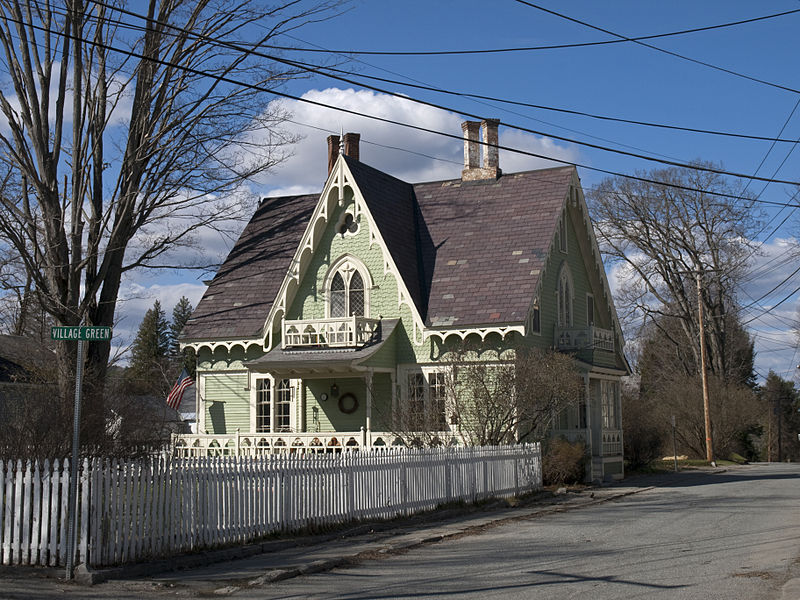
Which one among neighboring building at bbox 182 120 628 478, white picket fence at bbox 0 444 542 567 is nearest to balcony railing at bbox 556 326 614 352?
neighboring building at bbox 182 120 628 478

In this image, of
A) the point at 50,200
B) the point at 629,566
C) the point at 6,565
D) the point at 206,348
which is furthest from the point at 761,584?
the point at 206,348

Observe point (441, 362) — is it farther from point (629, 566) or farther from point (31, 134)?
point (629, 566)

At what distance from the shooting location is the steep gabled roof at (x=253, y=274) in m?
30.0

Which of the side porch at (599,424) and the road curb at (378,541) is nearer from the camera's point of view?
the road curb at (378,541)

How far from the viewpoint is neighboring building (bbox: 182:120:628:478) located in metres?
27.3

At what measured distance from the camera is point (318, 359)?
87.7 ft

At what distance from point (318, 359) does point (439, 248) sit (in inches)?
227

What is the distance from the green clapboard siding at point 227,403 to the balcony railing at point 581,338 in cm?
982

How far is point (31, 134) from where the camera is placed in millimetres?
21609

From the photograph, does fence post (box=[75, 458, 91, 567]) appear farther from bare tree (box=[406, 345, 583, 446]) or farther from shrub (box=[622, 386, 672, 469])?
shrub (box=[622, 386, 672, 469])

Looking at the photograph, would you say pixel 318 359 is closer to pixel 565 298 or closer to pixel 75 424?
pixel 565 298

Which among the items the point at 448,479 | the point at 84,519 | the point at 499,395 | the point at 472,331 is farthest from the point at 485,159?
the point at 84,519

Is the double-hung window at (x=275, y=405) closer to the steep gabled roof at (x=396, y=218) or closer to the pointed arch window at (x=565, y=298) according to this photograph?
the steep gabled roof at (x=396, y=218)

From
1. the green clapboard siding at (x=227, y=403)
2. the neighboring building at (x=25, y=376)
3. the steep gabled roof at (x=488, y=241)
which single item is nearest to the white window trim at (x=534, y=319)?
the steep gabled roof at (x=488, y=241)
